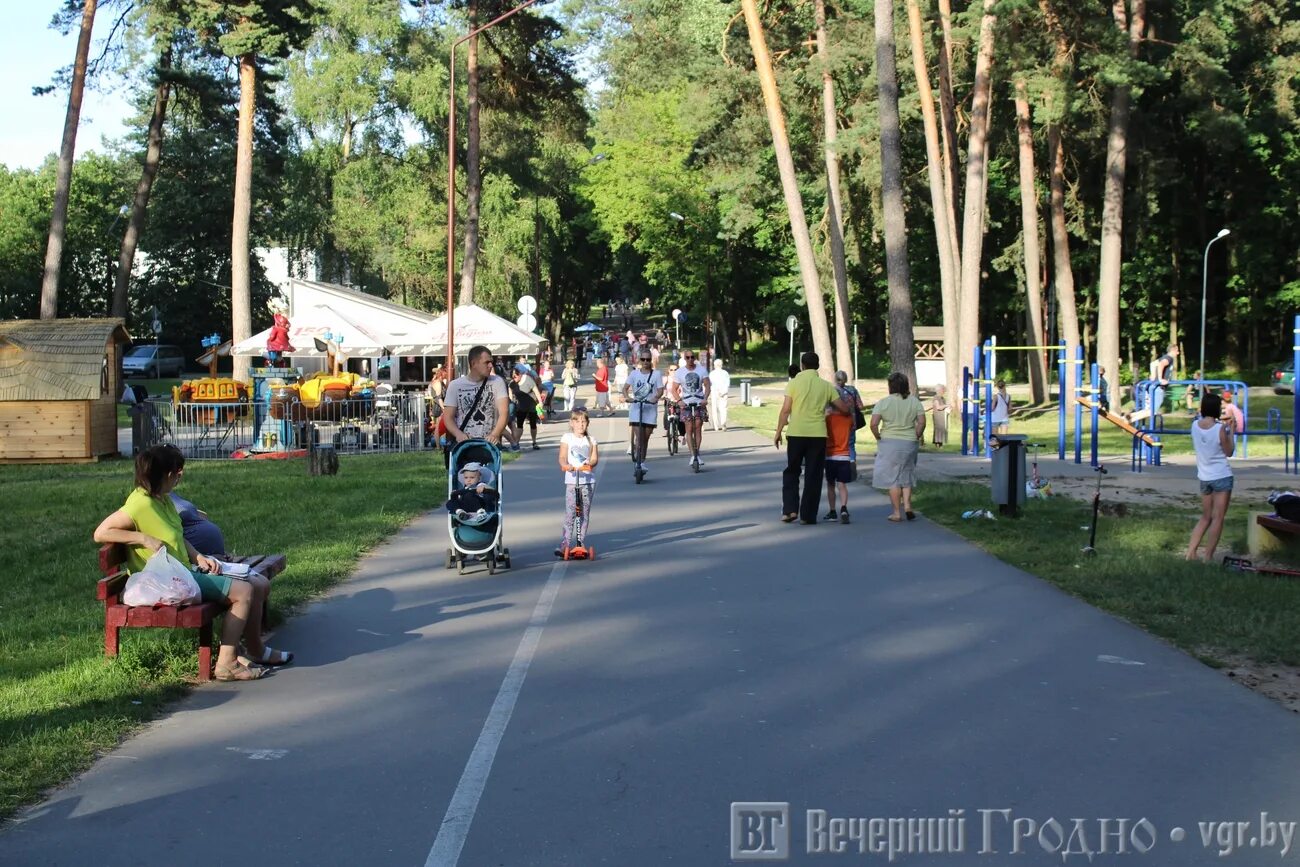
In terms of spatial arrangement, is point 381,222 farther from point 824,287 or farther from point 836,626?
point 836,626

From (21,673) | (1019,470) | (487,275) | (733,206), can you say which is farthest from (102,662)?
(487,275)

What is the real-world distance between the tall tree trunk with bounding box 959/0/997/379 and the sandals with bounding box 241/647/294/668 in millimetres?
26959

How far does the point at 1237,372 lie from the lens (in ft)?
191

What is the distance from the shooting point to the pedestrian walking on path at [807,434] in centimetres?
1537

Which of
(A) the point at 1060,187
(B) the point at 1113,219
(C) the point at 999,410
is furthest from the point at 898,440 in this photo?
(A) the point at 1060,187

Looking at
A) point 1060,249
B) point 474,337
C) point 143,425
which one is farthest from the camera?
point 1060,249

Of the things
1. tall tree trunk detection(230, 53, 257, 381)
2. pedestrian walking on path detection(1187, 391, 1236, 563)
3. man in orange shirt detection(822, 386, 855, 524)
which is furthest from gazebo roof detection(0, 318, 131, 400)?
pedestrian walking on path detection(1187, 391, 1236, 563)

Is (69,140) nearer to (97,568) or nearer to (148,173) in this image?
(148,173)

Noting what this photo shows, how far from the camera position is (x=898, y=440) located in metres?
15.7

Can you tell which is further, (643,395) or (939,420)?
(939,420)

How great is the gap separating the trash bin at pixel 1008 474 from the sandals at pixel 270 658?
31.5 ft

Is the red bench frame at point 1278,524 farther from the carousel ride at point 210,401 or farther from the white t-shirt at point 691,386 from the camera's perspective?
the carousel ride at point 210,401

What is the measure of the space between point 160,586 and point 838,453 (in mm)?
9325

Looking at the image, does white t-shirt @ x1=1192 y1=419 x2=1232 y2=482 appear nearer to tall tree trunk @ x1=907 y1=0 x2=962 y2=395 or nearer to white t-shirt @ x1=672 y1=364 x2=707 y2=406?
white t-shirt @ x1=672 y1=364 x2=707 y2=406
